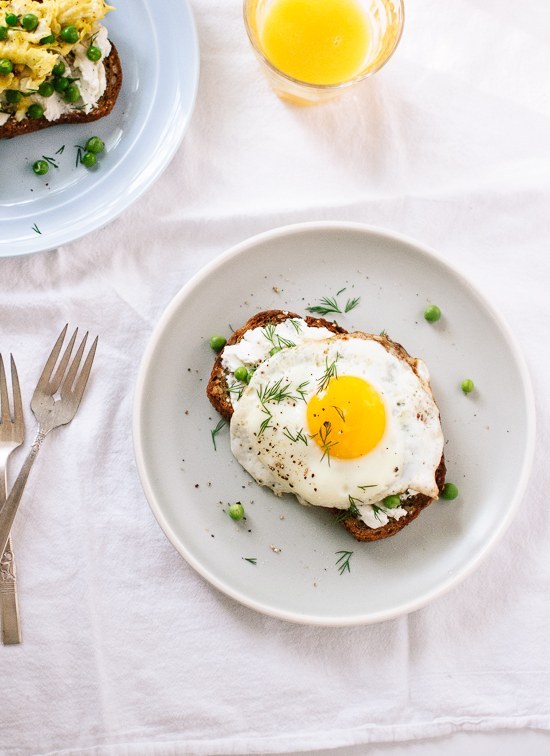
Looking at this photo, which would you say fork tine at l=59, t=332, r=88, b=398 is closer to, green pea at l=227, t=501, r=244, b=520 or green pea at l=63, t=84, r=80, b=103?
green pea at l=227, t=501, r=244, b=520

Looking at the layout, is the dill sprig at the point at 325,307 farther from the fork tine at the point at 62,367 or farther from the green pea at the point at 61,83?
the green pea at the point at 61,83

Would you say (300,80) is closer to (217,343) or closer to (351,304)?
(351,304)

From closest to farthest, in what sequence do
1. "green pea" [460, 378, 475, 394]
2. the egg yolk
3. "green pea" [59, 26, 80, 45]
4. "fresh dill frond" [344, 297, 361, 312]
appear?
1. the egg yolk
2. "green pea" [59, 26, 80, 45]
3. "green pea" [460, 378, 475, 394]
4. "fresh dill frond" [344, 297, 361, 312]

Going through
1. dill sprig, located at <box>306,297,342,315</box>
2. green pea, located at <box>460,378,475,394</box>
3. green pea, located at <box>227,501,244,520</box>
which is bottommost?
green pea, located at <box>227,501,244,520</box>

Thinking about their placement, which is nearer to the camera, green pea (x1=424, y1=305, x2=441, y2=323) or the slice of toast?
the slice of toast

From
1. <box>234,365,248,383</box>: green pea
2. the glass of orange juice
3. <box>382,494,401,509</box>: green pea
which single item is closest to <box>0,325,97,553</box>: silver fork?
<box>234,365,248,383</box>: green pea

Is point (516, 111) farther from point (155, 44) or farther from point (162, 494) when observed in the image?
point (162, 494)
